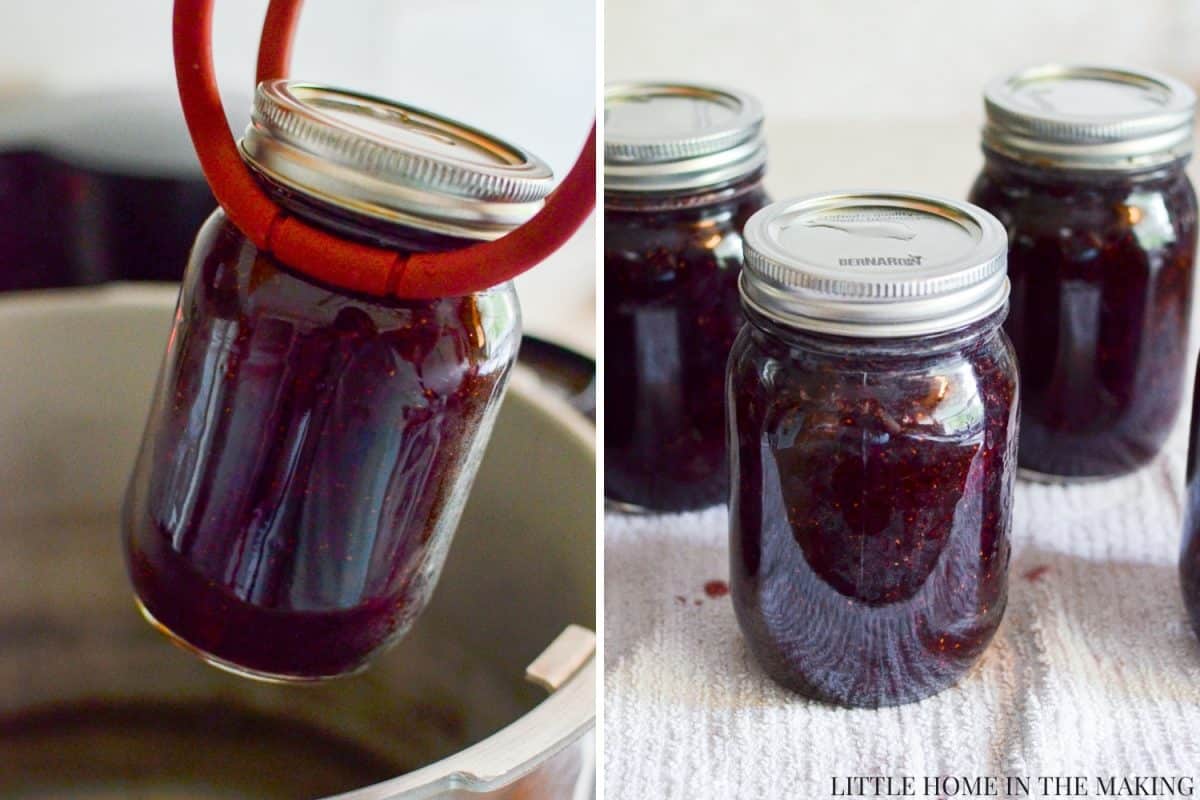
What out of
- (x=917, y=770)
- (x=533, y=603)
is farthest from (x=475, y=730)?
(x=917, y=770)

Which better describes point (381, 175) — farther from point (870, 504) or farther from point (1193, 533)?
point (1193, 533)

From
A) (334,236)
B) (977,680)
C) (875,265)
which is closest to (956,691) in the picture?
(977,680)

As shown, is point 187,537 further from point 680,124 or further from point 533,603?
point 680,124

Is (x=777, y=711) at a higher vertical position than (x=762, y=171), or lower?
lower

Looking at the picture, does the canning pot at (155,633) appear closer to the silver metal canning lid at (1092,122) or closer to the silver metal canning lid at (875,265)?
the silver metal canning lid at (875,265)

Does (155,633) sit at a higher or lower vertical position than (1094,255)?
lower

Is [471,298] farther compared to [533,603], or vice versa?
[533,603]
